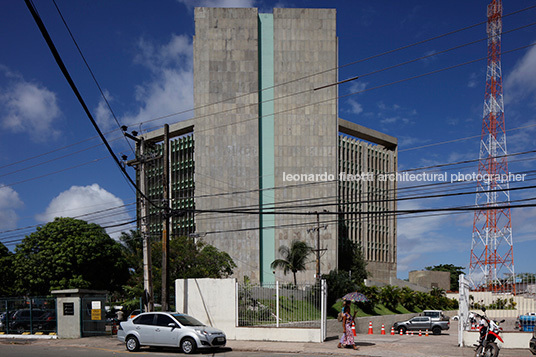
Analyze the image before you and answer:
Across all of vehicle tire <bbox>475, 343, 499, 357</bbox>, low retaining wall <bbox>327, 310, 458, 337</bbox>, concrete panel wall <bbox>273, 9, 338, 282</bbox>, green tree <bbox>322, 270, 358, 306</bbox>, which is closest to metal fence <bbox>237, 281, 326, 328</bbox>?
vehicle tire <bbox>475, 343, 499, 357</bbox>

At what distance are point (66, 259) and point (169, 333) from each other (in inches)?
1143

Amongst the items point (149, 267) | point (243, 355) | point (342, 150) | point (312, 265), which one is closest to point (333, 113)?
point (342, 150)

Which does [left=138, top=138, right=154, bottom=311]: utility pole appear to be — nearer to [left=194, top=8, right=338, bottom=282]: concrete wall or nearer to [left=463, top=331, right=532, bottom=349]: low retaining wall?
[left=463, top=331, right=532, bottom=349]: low retaining wall

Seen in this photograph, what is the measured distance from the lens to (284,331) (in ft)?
78.9

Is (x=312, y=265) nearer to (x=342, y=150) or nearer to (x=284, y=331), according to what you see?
(x=342, y=150)

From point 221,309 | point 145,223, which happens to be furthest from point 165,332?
point 145,223

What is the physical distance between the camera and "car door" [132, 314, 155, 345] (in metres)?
21.5

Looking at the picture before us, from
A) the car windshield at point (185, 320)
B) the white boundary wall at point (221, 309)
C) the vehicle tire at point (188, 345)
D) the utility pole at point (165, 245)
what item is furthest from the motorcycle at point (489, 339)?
the utility pole at point (165, 245)

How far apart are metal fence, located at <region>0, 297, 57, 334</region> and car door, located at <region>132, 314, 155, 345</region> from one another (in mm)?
9261

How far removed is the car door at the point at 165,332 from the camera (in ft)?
68.5

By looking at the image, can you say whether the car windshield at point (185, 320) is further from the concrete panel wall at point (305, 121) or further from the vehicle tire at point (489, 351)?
the concrete panel wall at point (305, 121)

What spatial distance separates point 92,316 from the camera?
93.2 ft

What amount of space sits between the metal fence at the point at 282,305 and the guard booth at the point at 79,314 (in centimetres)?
823

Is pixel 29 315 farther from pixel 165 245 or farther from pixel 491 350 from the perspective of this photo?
pixel 491 350
